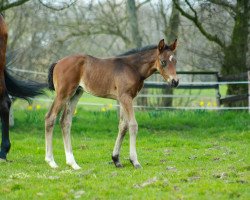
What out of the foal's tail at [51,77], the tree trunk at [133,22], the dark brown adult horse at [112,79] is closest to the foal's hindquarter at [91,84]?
the dark brown adult horse at [112,79]

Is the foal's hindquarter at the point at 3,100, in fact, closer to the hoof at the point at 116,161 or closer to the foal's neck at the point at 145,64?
the hoof at the point at 116,161

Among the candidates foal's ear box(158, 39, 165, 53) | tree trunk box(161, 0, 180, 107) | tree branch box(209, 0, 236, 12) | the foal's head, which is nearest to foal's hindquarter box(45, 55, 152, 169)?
the foal's head

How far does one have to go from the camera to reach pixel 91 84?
10.1 metres

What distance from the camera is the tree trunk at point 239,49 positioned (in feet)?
60.0

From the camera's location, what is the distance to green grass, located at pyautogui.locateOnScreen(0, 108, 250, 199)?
752cm

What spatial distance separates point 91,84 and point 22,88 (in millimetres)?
2368

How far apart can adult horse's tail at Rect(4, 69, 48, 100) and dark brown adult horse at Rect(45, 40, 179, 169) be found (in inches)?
68.8

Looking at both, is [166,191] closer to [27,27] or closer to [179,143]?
[179,143]

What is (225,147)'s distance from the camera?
12.6 meters

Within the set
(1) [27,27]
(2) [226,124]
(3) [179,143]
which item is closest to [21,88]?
(3) [179,143]

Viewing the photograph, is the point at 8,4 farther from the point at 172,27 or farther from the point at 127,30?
the point at 127,30

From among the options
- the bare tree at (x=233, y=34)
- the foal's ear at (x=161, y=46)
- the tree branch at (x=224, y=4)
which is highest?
the tree branch at (x=224, y=4)

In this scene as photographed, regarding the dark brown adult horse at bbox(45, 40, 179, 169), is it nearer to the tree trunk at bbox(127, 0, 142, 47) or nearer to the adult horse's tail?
the adult horse's tail

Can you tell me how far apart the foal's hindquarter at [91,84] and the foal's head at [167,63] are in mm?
406
